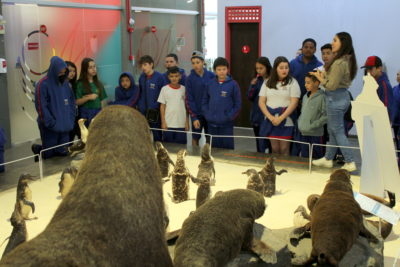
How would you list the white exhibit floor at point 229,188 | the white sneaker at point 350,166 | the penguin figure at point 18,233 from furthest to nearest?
the white sneaker at point 350,166, the white exhibit floor at point 229,188, the penguin figure at point 18,233

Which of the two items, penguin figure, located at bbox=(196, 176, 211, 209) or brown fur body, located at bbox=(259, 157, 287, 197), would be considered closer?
penguin figure, located at bbox=(196, 176, 211, 209)

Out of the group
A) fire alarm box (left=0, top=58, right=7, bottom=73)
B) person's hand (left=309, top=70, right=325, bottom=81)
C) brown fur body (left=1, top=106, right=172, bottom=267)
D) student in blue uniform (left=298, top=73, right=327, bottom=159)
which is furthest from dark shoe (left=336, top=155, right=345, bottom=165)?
fire alarm box (left=0, top=58, right=7, bottom=73)

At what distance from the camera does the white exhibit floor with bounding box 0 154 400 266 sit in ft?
13.8

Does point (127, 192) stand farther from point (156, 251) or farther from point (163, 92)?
point (163, 92)

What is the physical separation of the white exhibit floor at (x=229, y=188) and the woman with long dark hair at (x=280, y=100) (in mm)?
1206

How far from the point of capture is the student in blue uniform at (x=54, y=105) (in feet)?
22.4

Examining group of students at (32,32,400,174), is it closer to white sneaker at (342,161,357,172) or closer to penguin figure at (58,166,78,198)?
white sneaker at (342,161,357,172)

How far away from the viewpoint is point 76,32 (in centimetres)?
1040

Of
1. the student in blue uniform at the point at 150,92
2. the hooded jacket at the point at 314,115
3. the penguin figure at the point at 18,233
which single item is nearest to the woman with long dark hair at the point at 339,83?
the hooded jacket at the point at 314,115

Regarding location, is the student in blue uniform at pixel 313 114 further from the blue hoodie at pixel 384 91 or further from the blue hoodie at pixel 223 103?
the blue hoodie at pixel 384 91

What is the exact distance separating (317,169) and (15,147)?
5.81 meters

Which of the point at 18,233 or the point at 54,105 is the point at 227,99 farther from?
the point at 18,233

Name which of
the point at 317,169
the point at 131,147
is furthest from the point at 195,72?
the point at 131,147

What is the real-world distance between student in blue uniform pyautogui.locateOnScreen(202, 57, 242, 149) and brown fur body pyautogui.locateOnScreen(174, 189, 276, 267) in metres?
4.03
